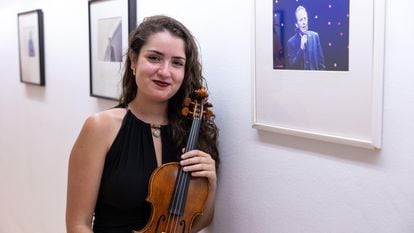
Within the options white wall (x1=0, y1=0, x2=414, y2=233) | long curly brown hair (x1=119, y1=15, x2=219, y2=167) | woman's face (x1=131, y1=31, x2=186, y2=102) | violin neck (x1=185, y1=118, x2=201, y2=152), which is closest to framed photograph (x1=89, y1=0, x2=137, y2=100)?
white wall (x1=0, y1=0, x2=414, y2=233)

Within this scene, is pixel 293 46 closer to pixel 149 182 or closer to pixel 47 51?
pixel 149 182

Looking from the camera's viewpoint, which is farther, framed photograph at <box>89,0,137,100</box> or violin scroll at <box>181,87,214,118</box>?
framed photograph at <box>89,0,137,100</box>

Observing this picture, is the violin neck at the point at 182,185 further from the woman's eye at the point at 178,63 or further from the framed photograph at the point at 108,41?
the framed photograph at the point at 108,41

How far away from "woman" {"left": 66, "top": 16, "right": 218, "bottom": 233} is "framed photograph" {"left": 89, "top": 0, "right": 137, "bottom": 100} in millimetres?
424

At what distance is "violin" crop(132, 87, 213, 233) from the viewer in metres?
1.12

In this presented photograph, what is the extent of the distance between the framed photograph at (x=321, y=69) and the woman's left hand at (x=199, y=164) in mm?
160

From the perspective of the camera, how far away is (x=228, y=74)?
1279 mm

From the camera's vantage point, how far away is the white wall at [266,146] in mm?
868

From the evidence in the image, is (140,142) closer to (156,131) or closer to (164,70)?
(156,131)

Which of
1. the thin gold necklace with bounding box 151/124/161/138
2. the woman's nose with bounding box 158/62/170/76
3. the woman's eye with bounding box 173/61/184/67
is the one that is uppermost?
the woman's eye with bounding box 173/61/184/67

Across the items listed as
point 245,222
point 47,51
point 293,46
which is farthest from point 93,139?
point 47,51

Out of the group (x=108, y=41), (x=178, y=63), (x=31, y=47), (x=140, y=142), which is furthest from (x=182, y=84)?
(x=31, y=47)

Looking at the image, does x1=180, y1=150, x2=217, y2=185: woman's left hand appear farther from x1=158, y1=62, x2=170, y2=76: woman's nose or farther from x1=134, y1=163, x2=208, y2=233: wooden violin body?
x1=158, y1=62, x2=170, y2=76: woman's nose

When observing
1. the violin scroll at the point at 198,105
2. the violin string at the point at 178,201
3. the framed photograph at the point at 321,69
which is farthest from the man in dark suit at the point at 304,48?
the violin string at the point at 178,201
